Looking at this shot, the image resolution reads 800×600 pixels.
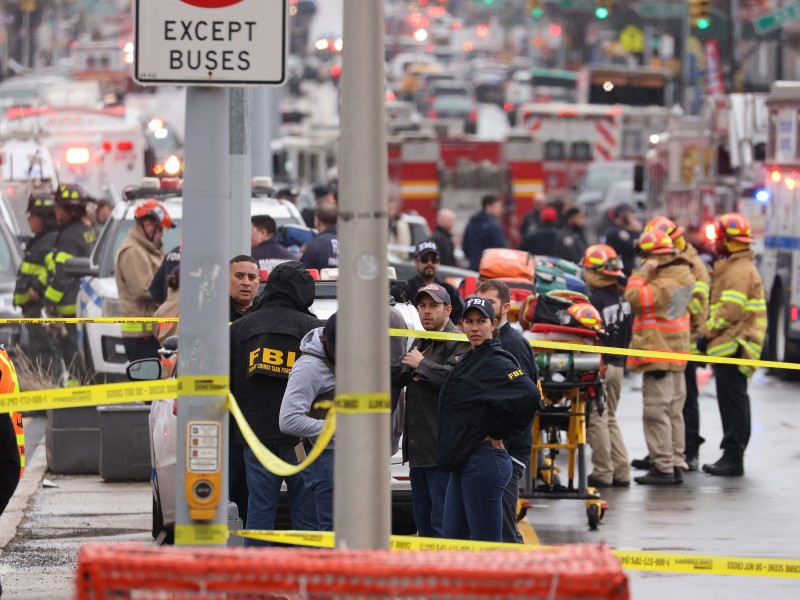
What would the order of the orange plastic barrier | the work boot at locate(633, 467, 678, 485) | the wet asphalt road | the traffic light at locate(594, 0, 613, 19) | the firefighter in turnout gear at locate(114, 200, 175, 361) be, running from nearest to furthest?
1. the orange plastic barrier
2. the wet asphalt road
3. the work boot at locate(633, 467, 678, 485)
4. the firefighter in turnout gear at locate(114, 200, 175, 361)
5. the traffic light at locate(594, 0, 613, 19)

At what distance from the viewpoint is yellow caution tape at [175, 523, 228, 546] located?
19.9 feet

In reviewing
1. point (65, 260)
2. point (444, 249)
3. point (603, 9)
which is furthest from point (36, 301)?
point (603, 9)

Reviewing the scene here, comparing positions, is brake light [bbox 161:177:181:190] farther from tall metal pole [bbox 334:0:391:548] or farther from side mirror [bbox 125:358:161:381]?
tall metal pole [bbox 334:0:391:548]

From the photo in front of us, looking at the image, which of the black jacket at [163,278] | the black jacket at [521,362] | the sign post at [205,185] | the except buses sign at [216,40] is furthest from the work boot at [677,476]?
the except buses sign at [216,40]

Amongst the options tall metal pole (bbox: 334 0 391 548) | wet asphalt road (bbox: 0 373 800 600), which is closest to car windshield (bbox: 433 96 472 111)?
wet asphalt road (bbox: 0 373 800 600)

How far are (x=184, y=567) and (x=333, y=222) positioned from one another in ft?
40.9

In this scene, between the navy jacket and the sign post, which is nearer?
the sign post

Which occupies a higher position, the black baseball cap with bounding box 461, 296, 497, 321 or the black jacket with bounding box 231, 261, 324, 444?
the black baseball cap with bounding box 461, 296, 497, 321

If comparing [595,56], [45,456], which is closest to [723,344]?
[45,456]

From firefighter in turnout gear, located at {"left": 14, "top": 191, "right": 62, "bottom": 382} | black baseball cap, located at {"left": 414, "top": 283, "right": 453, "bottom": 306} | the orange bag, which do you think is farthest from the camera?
firefighter in turnout gear, located at {"left": 14, "top": 191, "right": 62, "bottom": 382}

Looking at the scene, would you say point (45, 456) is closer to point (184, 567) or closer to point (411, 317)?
point (411, 317)

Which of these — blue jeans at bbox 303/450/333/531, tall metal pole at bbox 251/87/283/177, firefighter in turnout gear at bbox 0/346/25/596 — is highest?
tall metal pole at bbox 251/87/283/177

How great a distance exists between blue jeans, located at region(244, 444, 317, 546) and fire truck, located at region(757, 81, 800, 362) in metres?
11.9

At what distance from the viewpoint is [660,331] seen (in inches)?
536
